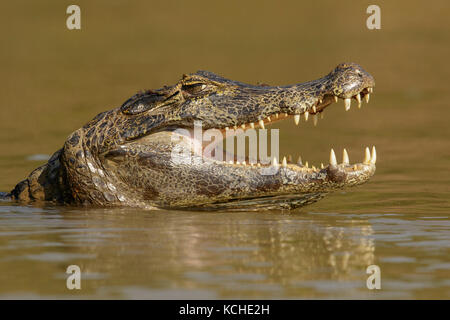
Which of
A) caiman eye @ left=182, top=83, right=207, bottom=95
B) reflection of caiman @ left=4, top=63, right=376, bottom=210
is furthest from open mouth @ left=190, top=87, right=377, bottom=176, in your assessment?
caiman eye @ left=182, top=83, right=207, bottom=95

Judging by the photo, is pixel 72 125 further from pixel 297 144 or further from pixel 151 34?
pixel 151 34

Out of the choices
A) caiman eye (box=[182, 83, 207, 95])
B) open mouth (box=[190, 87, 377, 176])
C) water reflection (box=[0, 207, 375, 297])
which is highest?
caiman eye (box=[182, 83, 207, 95])

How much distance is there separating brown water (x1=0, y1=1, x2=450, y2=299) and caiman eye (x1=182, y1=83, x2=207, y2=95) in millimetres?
1055

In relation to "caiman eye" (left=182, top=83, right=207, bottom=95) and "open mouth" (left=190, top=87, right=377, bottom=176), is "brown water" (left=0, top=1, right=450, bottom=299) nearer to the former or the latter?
"open mouth" (left=190, top=87, right=377, bottom=176)

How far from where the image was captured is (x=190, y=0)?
839 inches

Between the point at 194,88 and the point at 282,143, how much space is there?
18.8 feet

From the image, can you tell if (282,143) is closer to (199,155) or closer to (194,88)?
(194,88)

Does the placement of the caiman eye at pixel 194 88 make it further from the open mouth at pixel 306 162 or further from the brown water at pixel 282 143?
the brown water at pixel 282 143

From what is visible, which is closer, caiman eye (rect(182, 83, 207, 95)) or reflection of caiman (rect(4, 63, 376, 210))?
reflection of caiman (rect(4, 63, 376, 210))

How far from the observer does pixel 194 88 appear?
281 inches

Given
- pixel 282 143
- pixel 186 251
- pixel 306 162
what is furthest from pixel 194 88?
pixel 282 143

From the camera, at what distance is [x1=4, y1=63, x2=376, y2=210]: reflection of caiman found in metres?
6.77

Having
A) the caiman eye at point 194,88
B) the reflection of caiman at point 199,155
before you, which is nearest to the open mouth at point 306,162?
the reflection of caiman at point 199,155

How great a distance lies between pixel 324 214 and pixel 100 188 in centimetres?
197
